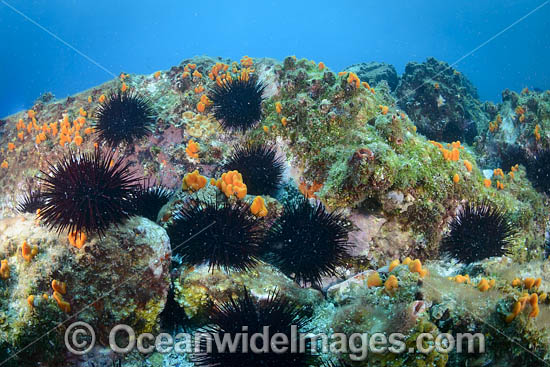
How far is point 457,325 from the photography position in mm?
2947

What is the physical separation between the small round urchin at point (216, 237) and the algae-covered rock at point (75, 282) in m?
0.33

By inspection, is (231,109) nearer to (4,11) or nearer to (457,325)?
(457,325)

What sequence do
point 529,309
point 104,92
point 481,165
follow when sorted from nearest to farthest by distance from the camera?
point 529,309 < point 104,92 < point 481,165

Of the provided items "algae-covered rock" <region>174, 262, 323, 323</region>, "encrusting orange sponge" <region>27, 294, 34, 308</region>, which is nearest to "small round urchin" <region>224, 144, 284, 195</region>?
"algae-covered rock" <region>174, 262, 323, 323</region>

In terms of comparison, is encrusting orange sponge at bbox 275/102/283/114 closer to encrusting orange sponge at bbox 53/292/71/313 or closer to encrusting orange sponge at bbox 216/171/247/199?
encrusting orange sponge at bbox 216/171/247/199

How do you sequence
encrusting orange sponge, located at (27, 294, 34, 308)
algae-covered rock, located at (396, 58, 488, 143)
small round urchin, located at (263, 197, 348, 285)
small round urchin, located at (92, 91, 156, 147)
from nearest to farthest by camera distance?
encrusting orange sponge, located at (27, 294, 34, 308)
small round urchin, located at (263, 197, 348, 285)
small round urchin, located at (92, 91, 156, 147)
algae-covered rock, located at (396, 58, 488, 143)

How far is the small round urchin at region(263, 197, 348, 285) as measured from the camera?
443 cm

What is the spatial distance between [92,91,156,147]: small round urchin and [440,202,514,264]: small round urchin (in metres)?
6.57

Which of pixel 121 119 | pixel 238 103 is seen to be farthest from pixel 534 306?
pixel 121 119

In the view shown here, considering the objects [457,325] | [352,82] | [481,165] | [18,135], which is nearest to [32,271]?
[457,325]

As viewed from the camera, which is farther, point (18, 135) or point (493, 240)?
point (18, 135)

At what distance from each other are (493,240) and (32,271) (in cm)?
608

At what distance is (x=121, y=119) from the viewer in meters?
7.00

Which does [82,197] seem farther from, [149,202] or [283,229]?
[283,229]
